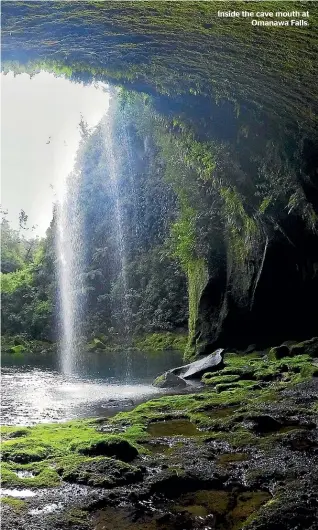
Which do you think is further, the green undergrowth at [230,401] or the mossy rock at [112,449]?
the green undergrowth at [230,401]

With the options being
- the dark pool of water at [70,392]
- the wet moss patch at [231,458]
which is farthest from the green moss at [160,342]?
the wet moss patch at [231,458]

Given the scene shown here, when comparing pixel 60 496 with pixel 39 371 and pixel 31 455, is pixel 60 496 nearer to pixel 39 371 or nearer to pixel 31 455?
pixel 31 455

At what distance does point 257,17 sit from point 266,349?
17879mm

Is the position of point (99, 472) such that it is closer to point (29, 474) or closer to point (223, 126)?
point (29, 474)

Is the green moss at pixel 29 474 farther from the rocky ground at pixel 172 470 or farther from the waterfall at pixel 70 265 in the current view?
the waterfall at pixel 70 265

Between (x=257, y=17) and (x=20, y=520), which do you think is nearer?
(x=20, y=520)

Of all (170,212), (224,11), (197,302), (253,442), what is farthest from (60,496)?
(170,212)

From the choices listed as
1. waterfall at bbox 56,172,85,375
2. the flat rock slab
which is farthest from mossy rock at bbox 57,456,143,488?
waterfall at bbox 56,172,85,375

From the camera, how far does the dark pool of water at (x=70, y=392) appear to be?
480 inches

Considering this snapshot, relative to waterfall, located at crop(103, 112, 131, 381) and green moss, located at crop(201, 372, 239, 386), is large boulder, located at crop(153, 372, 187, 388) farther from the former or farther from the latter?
waterfall, located at crop(103, 112, 131, 381)

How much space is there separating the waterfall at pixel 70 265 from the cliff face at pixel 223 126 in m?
20.6

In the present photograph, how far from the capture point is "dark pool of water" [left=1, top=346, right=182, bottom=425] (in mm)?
12188

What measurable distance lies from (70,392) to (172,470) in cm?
1036

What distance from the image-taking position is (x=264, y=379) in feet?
50.3
